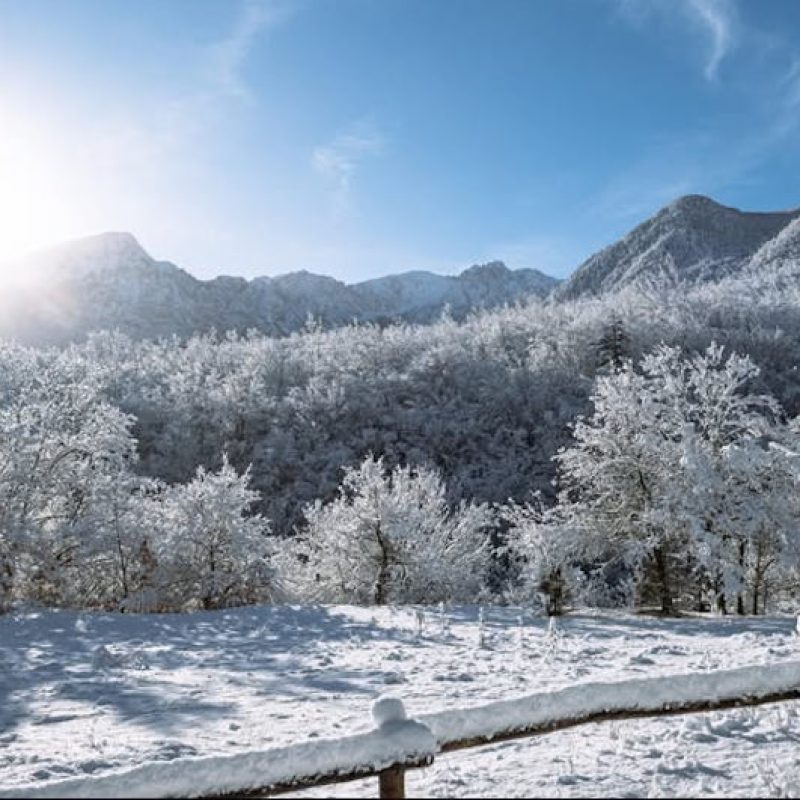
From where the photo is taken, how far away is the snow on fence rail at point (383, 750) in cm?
327

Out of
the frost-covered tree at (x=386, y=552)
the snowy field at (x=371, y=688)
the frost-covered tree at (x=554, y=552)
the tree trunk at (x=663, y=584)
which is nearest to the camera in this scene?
the snowy field at (x=371, y=688)

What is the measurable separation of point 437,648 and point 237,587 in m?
16.9

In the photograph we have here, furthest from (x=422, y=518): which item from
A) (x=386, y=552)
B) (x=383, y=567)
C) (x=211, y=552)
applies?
(x=211, y=552)

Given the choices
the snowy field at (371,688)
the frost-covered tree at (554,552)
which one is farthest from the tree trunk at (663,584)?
the snowy field at (371,688)

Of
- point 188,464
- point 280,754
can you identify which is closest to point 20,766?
point 280,754

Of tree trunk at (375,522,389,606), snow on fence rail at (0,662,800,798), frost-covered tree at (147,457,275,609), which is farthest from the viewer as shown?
tree trunk at (375,522,389,606)

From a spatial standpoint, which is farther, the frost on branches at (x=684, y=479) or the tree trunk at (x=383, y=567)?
the tree trunk at (x=383, y=567)

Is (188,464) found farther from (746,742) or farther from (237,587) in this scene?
(746,742)

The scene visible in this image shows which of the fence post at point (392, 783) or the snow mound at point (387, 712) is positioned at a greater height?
the snow mound at point (387, 712)

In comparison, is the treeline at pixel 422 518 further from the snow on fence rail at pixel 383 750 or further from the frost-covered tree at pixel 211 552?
the snow on fence rail at pixel 383 750

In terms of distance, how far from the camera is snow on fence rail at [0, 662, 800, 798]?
3.27 meters

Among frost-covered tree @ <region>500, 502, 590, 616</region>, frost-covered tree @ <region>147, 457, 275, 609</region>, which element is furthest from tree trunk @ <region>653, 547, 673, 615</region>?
frost-covered tree @ <region>147, 457, 275, 609</region>

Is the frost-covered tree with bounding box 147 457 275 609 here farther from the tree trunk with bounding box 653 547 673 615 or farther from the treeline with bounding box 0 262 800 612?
the tree trunk with bounding box 653 547 673 615

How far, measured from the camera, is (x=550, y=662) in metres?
11.6
